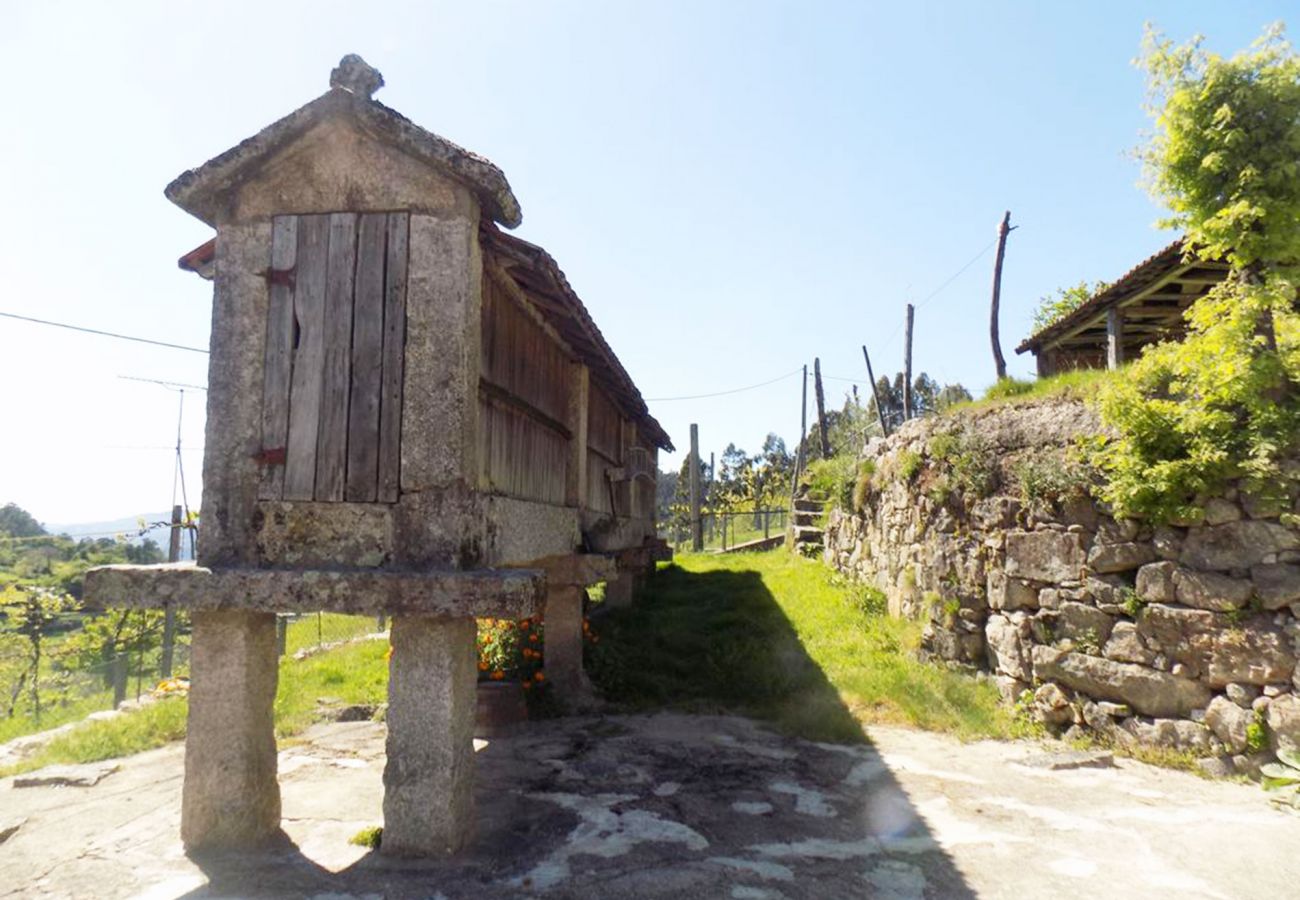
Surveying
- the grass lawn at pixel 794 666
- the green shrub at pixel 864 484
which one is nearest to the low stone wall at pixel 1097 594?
the grass lawn at pixel 794 666

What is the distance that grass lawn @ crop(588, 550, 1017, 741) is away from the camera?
8195 mm

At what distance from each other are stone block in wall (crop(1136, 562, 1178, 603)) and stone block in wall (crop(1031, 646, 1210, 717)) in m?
0.68

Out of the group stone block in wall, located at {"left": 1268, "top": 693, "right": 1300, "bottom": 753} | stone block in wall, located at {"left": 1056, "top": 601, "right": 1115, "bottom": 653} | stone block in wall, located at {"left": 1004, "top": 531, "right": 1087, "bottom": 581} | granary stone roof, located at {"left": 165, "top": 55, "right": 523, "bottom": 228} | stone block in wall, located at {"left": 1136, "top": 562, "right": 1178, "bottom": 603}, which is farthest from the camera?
stone block in wall, located at {"left": 1004, "top": 531, "right": 1087, "bottom": 581}

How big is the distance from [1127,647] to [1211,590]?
90 cm

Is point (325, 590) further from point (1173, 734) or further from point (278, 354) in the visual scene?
point (1173, 734)

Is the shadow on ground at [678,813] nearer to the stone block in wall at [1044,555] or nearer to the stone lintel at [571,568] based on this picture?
the stone lintel at [571,568]

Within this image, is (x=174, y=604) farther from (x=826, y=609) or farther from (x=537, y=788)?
(x=826, y=609)

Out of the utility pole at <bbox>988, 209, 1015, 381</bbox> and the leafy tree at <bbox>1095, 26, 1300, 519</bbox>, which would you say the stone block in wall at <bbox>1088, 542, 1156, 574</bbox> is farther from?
the utility pole at <bbox>988, 209, 1015, 381</bbox>

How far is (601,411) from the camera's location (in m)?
9.59

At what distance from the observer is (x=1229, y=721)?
6328 mm

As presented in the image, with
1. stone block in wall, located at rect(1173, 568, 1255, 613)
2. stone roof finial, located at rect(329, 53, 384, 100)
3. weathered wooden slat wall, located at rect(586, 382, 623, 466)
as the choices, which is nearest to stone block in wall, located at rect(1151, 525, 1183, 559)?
stone block in wall, located at rect(1173, 568, 1255, 613)

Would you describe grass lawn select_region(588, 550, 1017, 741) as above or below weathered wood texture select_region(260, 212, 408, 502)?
below

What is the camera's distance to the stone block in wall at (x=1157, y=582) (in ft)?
22.8

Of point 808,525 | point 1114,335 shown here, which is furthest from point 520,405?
point 808,525
